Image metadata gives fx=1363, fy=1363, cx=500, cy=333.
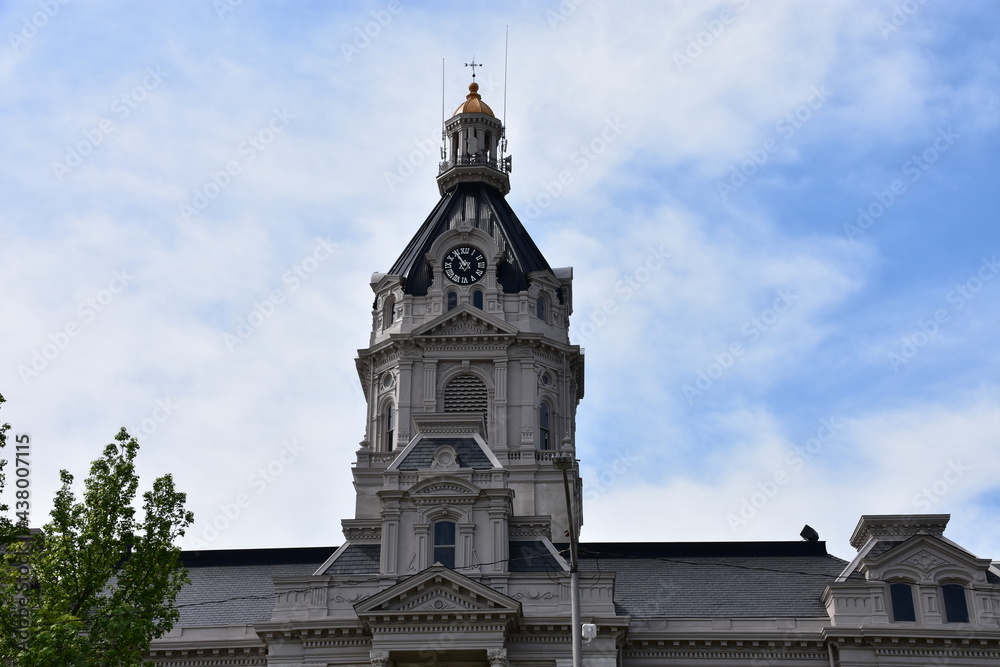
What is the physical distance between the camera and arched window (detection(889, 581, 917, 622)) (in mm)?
45297

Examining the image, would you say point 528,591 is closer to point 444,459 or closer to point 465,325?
point 444,459

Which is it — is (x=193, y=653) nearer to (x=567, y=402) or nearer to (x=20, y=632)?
(x=20, y=632)

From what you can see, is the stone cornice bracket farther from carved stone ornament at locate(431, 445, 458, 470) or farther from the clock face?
the clock face

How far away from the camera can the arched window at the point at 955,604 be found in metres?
45.1

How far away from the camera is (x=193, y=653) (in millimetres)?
45906

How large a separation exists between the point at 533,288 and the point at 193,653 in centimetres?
2444

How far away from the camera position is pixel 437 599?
43438 millimetres

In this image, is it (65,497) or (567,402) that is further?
(567,402)

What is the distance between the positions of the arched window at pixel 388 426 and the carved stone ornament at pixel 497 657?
1806cm

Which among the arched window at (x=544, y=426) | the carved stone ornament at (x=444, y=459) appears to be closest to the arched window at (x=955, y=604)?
the carved stone ornament at (x=444, y=459)

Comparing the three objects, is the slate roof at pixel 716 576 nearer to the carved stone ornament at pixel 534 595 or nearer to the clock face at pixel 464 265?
the carved stone ornament at pixel 534 595

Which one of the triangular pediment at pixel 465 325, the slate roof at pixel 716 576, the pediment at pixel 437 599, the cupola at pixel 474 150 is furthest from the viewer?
the cupola at pixel 474 150

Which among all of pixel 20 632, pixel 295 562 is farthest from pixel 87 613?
pixel 295 562

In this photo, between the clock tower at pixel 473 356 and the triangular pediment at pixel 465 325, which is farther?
the triangular pediment at pixel 465 325
